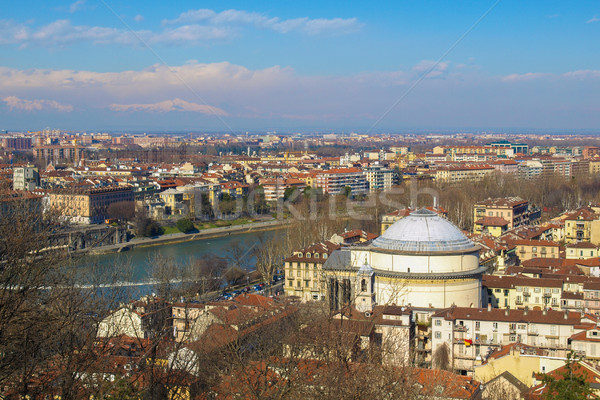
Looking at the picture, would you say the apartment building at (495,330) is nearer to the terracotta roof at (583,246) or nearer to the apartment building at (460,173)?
the terracotta roof at (583,246)

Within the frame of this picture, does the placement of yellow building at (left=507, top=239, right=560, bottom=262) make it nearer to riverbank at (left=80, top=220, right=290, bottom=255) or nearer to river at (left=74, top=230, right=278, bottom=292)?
river at (left=74, top=230, right=278, bottom=292)

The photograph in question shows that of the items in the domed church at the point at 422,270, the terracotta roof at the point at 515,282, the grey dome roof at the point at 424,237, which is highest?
the grey dome roof at the point at 424,237

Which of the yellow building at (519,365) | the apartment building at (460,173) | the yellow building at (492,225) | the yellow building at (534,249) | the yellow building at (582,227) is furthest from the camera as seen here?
the apartment building at (460,173)

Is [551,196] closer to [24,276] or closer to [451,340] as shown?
[451,340]

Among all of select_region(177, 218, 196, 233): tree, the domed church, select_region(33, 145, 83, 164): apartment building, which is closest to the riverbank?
select_region(177, 218, 196, 233): tree

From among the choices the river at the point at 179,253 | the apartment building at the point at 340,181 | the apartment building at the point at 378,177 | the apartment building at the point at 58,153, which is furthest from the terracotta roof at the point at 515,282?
the apartment building at the point at 58,153

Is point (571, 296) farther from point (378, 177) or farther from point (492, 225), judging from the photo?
point (378, 177)
